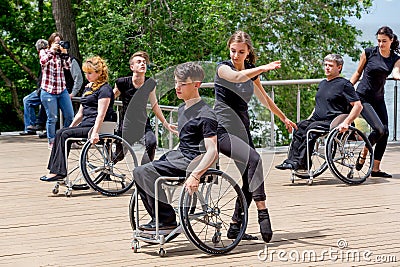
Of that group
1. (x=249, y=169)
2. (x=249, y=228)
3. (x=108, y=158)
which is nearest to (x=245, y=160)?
(x=249, y=169)

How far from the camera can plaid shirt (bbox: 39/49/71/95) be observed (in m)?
12.8

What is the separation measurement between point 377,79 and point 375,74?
6 cm

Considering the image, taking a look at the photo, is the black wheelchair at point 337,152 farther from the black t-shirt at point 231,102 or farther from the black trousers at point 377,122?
the black t-shirt at point 231,102

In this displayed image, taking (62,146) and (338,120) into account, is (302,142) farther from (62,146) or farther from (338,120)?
(62,146)

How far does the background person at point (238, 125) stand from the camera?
22.5ft

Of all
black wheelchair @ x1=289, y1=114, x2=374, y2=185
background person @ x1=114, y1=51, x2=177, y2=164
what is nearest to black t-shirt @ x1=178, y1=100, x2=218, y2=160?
background person @ x1=114, y1=51, x2=177, y2=164

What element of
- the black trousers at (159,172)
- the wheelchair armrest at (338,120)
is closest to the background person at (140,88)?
the wheelchair armrest at (338,120)

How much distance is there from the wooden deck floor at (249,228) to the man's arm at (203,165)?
491mm

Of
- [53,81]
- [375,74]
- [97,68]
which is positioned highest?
[97,68]

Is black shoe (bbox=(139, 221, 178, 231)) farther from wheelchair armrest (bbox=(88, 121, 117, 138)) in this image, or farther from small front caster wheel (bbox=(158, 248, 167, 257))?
wheelchair armrest (bbox=(88, 121, 117, 138))

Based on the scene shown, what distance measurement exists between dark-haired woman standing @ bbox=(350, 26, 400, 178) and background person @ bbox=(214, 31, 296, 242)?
3.41 meters

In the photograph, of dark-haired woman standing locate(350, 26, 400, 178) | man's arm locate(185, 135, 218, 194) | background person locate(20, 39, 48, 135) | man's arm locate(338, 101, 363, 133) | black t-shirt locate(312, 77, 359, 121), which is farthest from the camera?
background person locate(20, 39, 48, 135)

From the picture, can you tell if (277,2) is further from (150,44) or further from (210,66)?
(210,66)

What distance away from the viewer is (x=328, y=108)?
9844 mm
